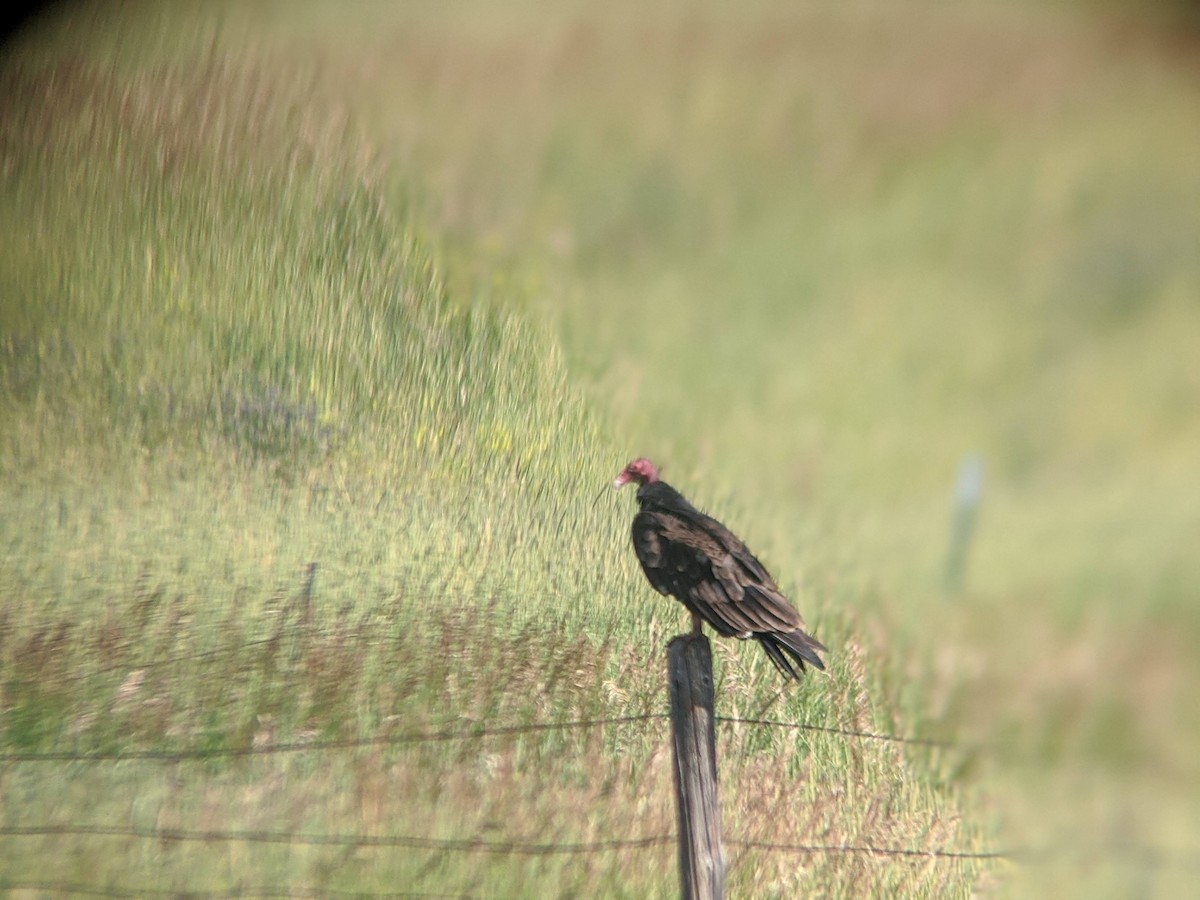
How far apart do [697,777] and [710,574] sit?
0.52 meters

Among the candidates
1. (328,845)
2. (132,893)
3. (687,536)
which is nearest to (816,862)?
(687,536)

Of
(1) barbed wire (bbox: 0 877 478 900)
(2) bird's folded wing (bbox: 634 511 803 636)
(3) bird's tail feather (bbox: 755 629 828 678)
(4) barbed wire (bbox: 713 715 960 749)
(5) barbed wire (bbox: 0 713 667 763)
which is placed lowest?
(1) barbed wire (bbox: 0 877 478 900)

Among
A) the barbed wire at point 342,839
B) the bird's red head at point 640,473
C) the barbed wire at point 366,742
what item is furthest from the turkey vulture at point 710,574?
the barbed wire at point 342,839

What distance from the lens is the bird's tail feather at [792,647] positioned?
7.40 ft

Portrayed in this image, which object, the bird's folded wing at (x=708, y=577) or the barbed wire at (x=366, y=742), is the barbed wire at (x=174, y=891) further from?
the bird's folded wing at (x=708, y=577)

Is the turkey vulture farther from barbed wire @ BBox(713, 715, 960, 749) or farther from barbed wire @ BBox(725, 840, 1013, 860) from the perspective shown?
barbed wire @ BBox(725, 840, 1013, 860)

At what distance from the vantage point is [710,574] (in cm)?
236

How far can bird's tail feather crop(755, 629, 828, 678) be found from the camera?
226 centimetres

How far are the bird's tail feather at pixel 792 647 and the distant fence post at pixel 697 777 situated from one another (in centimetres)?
38

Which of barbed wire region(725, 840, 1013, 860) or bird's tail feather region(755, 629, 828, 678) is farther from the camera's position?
barbed wire region(725, 840, 1013, 860)

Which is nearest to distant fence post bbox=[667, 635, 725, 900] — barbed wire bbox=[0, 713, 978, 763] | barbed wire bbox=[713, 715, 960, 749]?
barbed wire bbox=[0, 713, 978, 763]

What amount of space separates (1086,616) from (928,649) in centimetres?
28

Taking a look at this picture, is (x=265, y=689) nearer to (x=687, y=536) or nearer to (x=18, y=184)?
(x=687, y=536)

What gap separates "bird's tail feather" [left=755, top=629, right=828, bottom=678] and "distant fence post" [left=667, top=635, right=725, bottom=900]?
0.38 m
